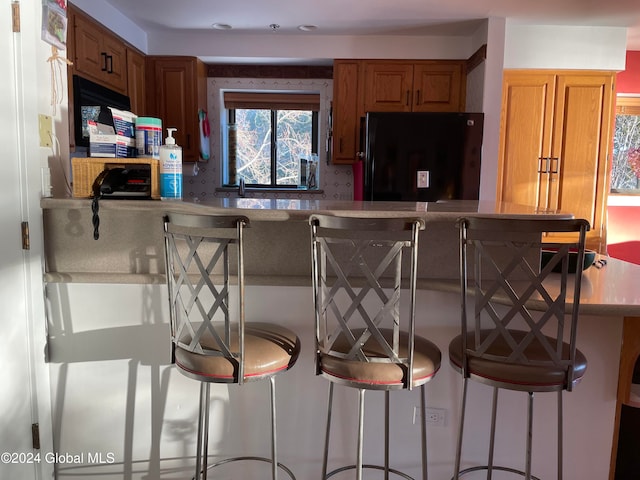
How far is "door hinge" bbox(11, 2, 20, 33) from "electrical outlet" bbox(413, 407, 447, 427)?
1.87m

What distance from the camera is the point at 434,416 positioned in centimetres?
174

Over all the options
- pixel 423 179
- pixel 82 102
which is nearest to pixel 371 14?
pixel 423 179

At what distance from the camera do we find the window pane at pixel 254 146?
4863 millimetres

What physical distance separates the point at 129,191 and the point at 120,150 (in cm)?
17

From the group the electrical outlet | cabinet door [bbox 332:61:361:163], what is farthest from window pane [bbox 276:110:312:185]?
the electrical outlet

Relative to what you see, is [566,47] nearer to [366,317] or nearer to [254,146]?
[254,146]

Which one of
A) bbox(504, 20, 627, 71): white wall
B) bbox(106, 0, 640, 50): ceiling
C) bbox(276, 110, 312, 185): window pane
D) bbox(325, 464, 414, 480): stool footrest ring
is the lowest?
bbox(325, 464, 414, 480): stool footrest ring

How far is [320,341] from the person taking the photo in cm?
137

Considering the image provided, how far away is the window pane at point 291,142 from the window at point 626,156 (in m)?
2.96

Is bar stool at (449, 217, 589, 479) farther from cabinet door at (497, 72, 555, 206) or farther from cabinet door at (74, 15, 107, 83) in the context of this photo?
cabinet door at (74, 15, 107, 83)

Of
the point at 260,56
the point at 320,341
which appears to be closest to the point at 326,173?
the point at 260,56

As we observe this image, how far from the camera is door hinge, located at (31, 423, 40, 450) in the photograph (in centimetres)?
170

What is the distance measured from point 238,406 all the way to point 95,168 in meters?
1.01

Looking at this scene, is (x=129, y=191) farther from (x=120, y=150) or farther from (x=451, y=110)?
(x=451, y=110)
